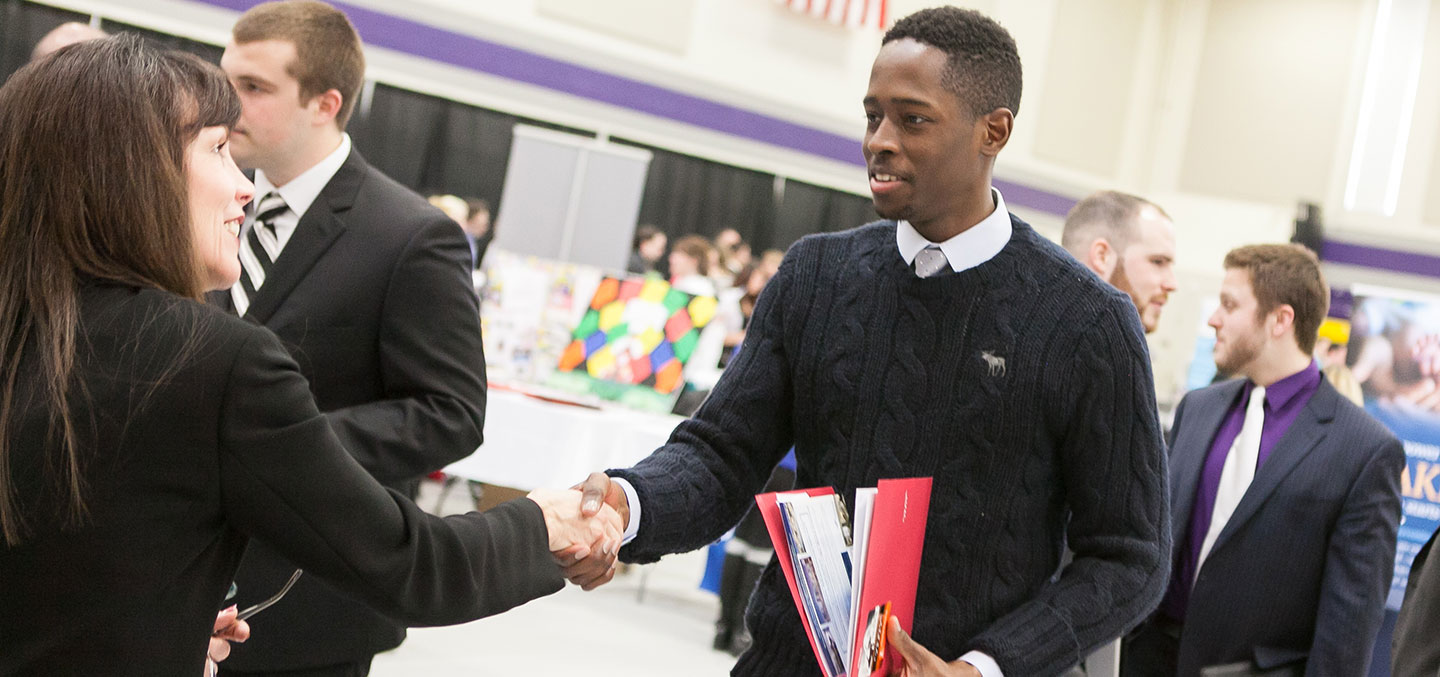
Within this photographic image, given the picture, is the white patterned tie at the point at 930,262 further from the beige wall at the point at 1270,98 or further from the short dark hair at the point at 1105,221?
the beige wall at the point at 1270,98

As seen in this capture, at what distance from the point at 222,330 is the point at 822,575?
2.52 ft

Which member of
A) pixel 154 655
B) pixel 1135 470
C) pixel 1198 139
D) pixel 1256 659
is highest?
pixel 1198 139


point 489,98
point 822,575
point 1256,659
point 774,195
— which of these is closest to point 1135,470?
point 822,575

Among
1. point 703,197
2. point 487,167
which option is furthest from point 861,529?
point 703,197

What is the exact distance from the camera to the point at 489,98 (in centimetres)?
1151

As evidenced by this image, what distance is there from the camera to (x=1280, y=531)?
3.28 meters

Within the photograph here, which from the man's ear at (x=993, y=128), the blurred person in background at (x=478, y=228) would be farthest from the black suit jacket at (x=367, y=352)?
the blurred person in background at (x=478, y=228)

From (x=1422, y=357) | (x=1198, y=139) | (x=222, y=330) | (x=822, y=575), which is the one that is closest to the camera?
(x=222, y=330)

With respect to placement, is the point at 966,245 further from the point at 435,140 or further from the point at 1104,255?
the point at 435,140

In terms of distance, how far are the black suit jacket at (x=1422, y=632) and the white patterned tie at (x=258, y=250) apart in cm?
208

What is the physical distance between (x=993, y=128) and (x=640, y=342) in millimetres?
4563

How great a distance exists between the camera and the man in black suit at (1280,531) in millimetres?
3217

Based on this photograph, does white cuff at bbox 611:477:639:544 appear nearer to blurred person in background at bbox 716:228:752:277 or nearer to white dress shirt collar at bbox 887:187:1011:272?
white dress shirt collar at bbox 887:187:1011:272

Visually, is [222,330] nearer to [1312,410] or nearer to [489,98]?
[1312,410]
